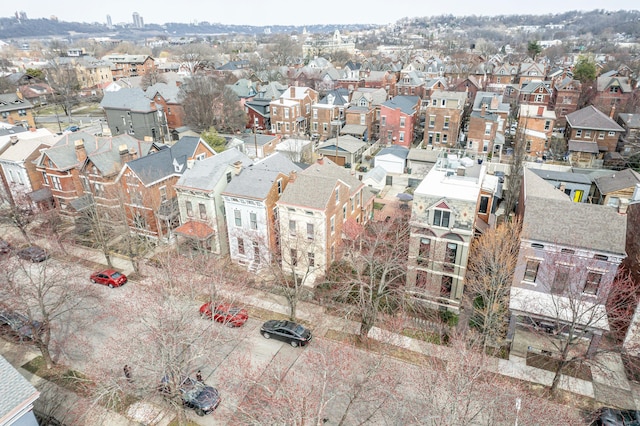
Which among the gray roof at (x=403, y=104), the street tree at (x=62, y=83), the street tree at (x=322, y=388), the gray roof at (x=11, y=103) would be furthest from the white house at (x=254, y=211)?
the street tree at (x=62, y=83)

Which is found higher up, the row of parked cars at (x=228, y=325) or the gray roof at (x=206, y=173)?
the gray roof at (x=206, y=173)

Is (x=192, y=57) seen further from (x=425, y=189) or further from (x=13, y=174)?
(x=425, y=189)

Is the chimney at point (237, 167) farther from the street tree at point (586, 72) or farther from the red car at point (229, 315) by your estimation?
the street tree at point (586, 72)

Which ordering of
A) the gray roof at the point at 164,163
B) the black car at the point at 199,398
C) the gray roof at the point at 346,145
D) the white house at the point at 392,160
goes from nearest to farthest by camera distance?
the black car at the point at 199,398 < the gray roof at the point at 164,163 < the white house at the point at 392,160 < the gray roof at the point at 346,145

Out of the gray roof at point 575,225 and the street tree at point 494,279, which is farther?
the street tree at point 494,279

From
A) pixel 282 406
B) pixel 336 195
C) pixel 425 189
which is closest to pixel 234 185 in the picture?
pixel 336 195

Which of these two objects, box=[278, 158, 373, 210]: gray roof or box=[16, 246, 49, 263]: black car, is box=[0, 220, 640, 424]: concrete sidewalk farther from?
box=[16, 246, 49, 263]: black car
